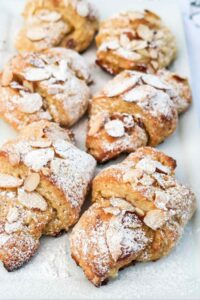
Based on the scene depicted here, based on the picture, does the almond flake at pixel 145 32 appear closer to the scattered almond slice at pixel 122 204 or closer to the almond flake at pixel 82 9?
the almond flake at pixel 82 9

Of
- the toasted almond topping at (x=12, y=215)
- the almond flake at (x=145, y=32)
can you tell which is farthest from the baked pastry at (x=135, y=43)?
the toasted almond topping at (x=12, y=215)

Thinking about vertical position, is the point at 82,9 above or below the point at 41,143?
above

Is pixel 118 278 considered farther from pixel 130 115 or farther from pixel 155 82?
pixel 155 82

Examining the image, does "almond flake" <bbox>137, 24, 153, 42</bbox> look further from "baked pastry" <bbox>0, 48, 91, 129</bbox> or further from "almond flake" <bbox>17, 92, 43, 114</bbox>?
"almond flake" <bbox>17, 92, 43, 114</bbox>

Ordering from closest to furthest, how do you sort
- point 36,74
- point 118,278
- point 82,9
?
point 118,278, point 36,74, point 82,9

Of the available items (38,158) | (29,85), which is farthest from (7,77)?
(38,158)
